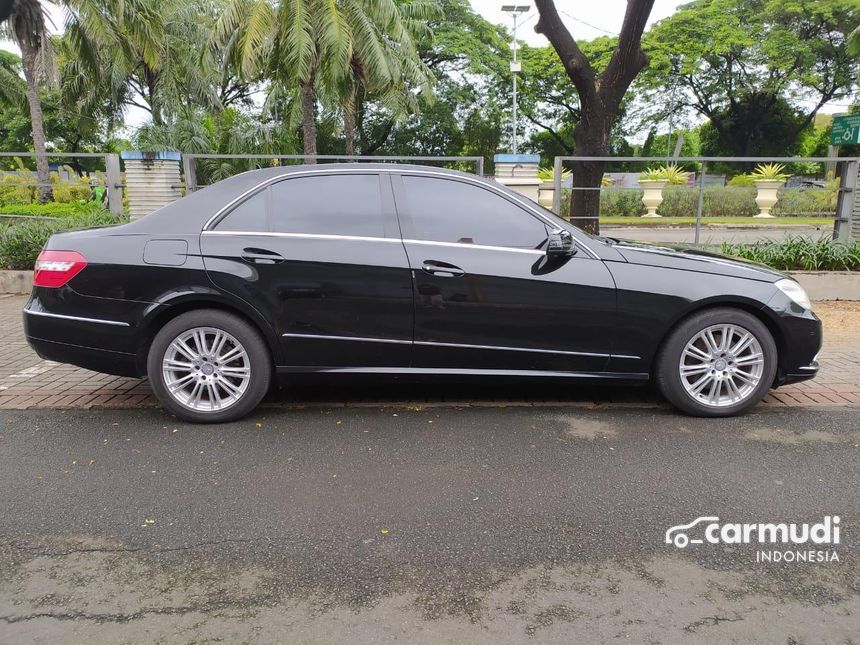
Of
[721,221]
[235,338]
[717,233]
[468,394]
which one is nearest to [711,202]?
[721,221]

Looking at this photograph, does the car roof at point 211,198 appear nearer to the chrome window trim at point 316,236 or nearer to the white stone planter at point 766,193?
the chrome window trim at point 316,236

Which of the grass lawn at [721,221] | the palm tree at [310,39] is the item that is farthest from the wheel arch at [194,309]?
the palm tree at [310,39]

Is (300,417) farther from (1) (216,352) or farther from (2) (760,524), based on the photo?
(2) (760,524)

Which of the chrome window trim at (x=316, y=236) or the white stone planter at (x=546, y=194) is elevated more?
the white stone planter at (x=546, y=194)

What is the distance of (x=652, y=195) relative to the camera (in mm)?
9945

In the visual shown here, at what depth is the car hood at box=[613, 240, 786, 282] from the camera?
14.2 ft

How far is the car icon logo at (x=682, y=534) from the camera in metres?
2.91

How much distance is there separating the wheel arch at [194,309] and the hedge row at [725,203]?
705 centimetres

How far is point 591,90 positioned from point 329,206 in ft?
24.3

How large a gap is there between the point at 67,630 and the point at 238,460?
149 centimetres

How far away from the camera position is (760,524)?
3.04 m

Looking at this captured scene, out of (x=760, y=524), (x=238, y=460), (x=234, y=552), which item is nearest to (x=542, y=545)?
(x=760, y=524)

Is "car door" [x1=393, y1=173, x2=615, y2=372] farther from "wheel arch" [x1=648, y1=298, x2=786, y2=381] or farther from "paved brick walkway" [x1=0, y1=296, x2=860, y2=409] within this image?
"paved brick walkway" [x1=0, y1=296, x2=860, y2=409]

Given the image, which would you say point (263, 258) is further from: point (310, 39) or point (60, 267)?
point (310, 39)
